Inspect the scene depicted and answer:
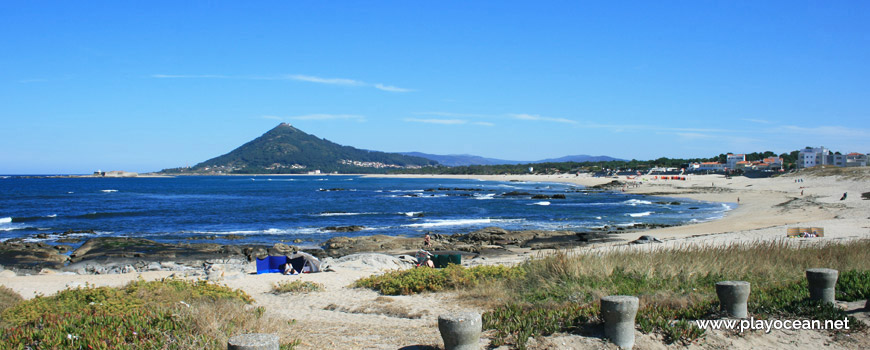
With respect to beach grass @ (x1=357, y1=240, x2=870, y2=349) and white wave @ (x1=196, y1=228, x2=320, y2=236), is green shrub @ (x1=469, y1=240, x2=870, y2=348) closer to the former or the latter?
beach grass @ (x1=357, y1=240, x2=870, y2=349)

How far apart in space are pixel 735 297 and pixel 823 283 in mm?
1434

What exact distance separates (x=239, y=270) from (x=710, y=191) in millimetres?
64253

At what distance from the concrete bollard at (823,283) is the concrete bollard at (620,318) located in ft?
9.93

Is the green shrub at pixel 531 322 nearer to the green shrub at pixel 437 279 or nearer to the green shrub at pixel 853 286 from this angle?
the green shrub at pixel 437 279

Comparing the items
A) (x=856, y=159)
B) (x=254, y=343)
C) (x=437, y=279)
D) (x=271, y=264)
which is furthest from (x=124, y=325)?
(x=856, y=159)

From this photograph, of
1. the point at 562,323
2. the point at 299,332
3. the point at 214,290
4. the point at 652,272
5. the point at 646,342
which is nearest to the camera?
the point at 646,342

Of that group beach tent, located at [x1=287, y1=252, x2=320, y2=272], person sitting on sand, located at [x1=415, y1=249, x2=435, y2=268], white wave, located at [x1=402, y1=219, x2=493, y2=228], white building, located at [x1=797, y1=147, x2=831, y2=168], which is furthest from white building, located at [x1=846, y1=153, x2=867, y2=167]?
beach tent, located at [x1=287, y1=252, x2=320, y2=272]

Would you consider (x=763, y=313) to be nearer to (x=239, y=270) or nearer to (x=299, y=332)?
(x=299, y=332)

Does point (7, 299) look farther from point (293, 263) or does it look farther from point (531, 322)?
point (531, 322)

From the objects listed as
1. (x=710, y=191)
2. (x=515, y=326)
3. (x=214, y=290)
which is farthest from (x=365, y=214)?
(x=710, y=191)

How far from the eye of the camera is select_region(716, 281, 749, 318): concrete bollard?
6.88 metres

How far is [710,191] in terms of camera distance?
67.8m

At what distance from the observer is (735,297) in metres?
6.89

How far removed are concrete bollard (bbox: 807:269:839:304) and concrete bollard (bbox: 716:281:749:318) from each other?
1.19 meters
